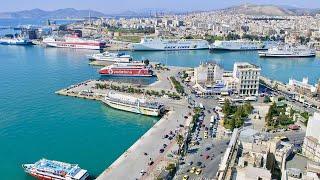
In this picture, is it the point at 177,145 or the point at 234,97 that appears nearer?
the point at 177,145

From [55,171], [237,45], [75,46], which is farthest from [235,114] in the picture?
[75,46]

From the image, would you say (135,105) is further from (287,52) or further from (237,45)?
(237,45)

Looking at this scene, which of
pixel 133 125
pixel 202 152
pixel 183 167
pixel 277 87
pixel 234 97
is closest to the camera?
pixel 183 167

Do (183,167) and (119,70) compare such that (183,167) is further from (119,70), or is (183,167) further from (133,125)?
(119,70)

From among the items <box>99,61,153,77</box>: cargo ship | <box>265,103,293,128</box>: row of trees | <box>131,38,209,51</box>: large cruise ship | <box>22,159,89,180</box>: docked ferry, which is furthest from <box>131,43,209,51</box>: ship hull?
<box>22,159,89,180</box>: docked ferry

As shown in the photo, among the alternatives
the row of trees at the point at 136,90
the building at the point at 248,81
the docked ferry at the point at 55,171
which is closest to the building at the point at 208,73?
the building at the point at 248,81

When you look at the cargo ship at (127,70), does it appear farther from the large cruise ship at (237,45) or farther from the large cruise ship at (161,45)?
the large cruise ship at (237,45)

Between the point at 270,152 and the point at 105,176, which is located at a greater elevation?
the point at 270,152

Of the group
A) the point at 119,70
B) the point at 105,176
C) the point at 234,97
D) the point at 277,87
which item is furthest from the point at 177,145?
the point at 119,70
